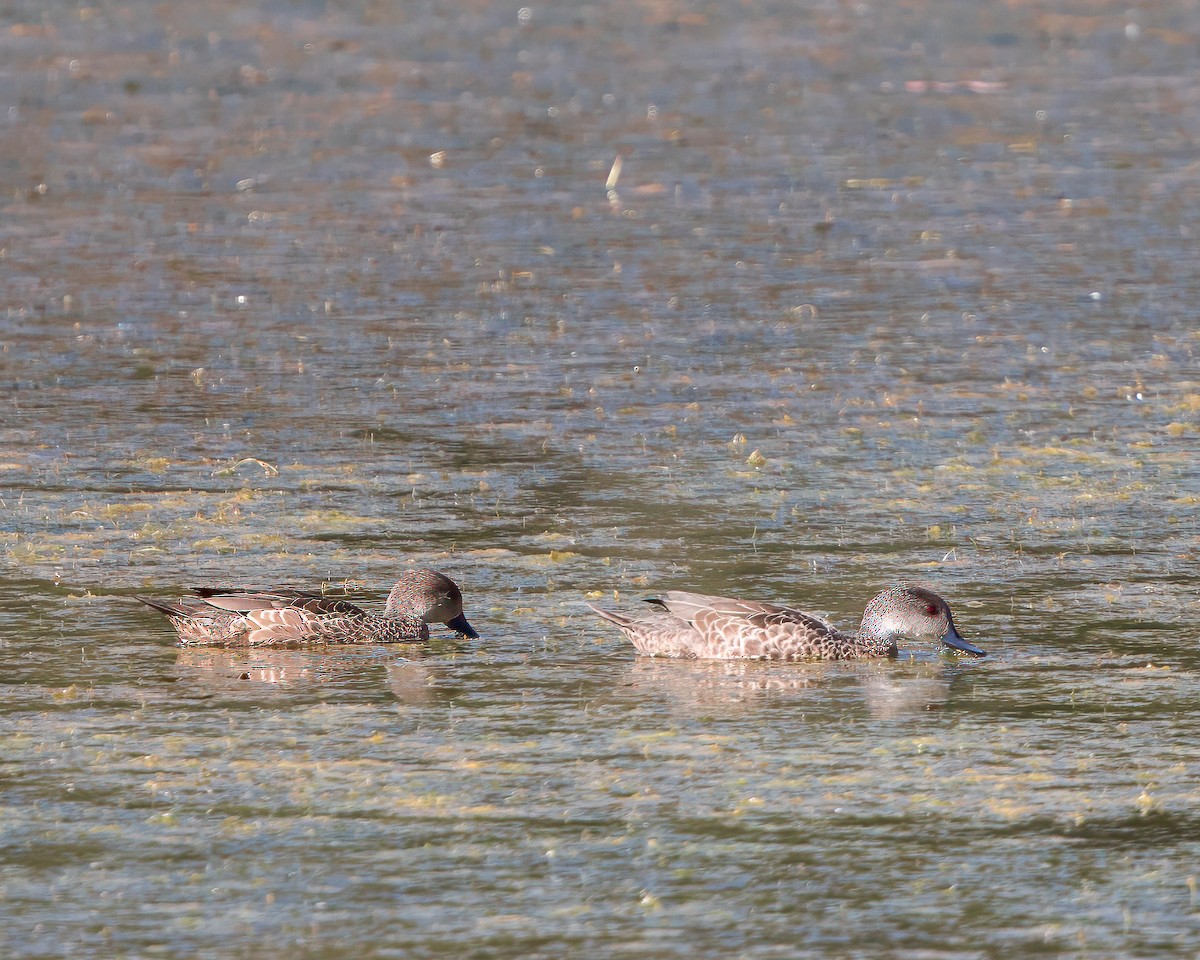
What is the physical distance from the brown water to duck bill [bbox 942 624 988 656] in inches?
4.8

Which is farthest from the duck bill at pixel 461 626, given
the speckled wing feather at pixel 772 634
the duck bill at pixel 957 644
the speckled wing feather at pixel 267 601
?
the duck bill at pixel 957 644

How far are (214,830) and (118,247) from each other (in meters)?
11.5

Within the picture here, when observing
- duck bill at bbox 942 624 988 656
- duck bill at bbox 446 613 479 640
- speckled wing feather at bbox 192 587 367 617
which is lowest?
duck bill at bbox 942 624 988 656

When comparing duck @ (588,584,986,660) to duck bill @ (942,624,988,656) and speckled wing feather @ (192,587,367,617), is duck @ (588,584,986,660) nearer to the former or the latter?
duck bill @ (942,624,988,656)

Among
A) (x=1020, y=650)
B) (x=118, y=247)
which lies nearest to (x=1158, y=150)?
(x=118, y=247)

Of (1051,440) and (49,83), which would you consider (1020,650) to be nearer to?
(1051,440)

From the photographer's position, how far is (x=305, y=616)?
29.7 feet

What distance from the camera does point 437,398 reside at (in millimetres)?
13406

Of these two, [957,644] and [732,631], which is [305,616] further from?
[957,644]

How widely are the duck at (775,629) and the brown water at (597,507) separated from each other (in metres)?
0.10

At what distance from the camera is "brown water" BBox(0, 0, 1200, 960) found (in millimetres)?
6723

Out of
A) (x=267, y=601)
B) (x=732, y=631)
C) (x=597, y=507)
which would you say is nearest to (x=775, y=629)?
(x=732, y=631)

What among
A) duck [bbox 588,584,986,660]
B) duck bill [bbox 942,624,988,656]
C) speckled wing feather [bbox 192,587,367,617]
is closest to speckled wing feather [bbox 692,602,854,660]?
duck [bbox 588,584,986,660]

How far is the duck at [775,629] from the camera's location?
888 cm
